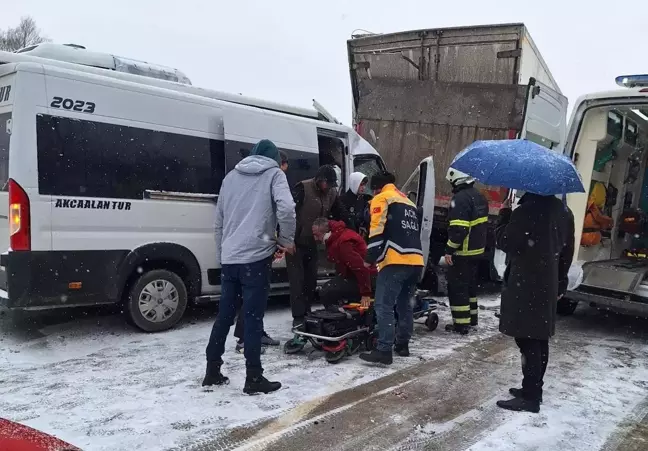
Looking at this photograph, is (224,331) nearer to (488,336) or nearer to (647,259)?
(488,336)

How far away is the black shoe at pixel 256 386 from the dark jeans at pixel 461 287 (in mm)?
2649

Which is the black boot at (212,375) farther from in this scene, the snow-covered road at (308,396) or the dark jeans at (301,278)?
the dark jeans at (301,278)

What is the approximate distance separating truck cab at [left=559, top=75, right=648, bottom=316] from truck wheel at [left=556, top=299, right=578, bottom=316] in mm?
13

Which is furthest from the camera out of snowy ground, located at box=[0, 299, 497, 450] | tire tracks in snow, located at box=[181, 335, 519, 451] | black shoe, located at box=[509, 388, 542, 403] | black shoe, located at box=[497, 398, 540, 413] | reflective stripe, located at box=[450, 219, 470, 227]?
reflective stripe, located at box=[450, 219, 470, 227]

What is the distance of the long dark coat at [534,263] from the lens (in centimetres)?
390

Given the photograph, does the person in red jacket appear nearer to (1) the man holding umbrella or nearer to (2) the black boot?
(2) the black boot

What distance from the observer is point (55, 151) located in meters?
4.94

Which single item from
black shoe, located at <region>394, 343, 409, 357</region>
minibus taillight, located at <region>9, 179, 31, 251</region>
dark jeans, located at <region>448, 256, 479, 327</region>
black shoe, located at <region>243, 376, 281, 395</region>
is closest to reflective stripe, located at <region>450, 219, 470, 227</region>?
dark jeans, located at <region>448, 256, 479, 327</region>

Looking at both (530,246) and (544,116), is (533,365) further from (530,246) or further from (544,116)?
(544,116)

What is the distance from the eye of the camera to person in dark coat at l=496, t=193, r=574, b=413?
3.90 meters

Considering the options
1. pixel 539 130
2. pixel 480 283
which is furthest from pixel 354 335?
pixel 480 283

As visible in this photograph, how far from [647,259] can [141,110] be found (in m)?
6.70

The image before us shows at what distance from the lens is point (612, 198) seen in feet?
25.9

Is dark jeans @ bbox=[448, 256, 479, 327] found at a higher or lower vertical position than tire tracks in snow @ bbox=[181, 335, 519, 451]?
higher
